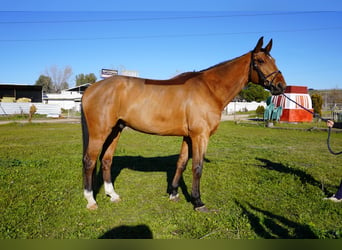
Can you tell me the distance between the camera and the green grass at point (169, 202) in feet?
10.7

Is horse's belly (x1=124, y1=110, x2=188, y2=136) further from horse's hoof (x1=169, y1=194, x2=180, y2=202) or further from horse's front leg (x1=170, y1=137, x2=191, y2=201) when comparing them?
horse's hoof (x1=169, y1=194, x2=180, y2=202)

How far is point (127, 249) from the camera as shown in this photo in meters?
1.15

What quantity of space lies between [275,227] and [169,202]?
5.89ft

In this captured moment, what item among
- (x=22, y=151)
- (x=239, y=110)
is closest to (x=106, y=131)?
(x=22, y=151)

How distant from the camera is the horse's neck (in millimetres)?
4188

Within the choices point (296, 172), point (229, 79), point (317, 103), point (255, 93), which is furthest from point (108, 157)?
point (255, 93)

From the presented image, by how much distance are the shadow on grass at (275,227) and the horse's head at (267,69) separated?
209 cm

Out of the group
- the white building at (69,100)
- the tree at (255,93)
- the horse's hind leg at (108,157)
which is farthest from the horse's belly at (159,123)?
the tree at (255,93)

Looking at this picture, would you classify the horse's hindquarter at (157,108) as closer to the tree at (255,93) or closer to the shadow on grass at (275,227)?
the shadow on grass at (275,227)

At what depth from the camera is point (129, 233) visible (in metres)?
3.24

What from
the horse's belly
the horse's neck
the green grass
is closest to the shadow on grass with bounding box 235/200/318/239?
the green grass

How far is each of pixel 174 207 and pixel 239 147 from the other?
6.59 meters

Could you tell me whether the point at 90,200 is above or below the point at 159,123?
below

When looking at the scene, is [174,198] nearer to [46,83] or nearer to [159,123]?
[159,123]
